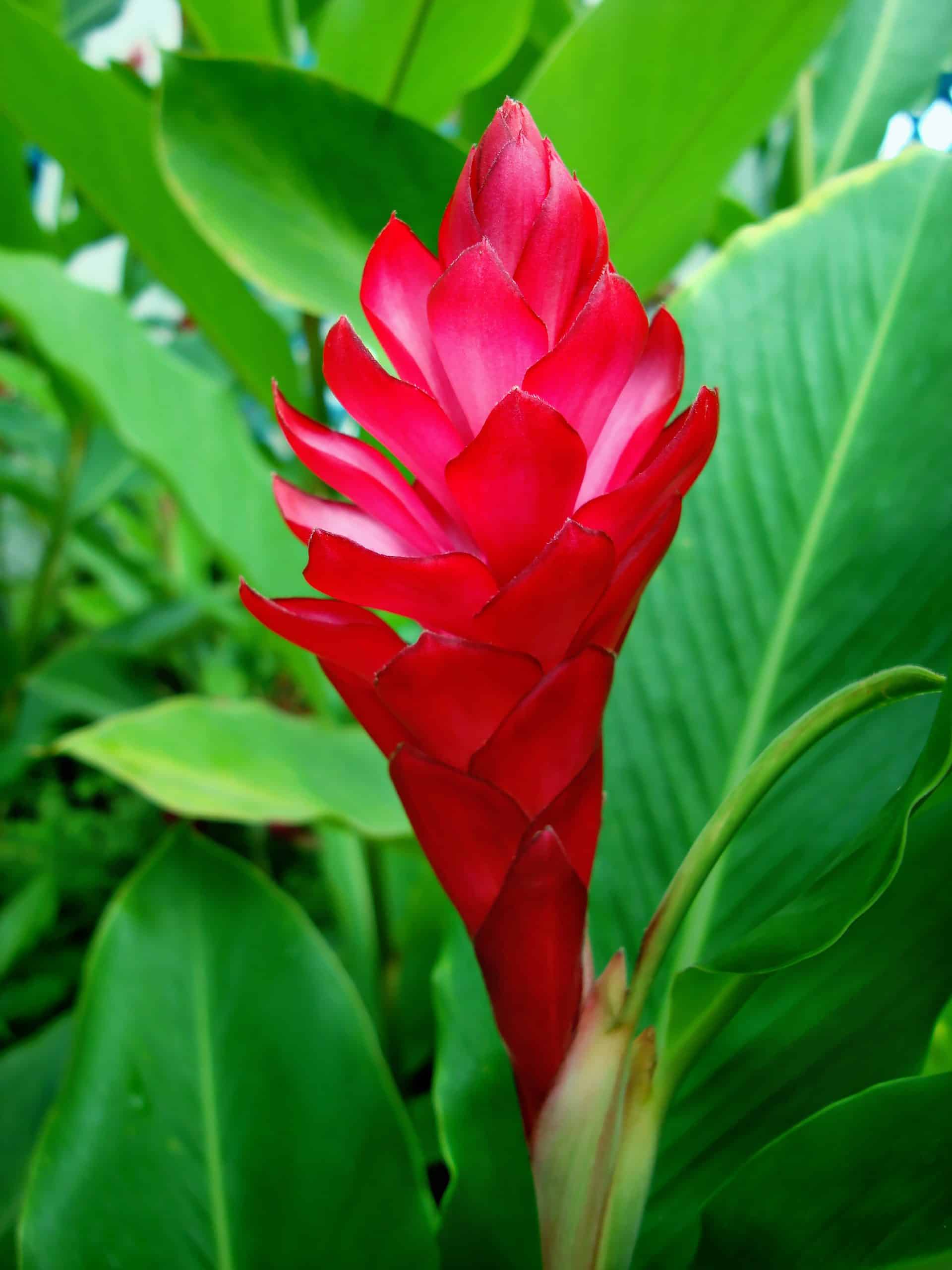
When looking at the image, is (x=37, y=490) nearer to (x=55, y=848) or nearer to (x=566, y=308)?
(x=55, y=848)

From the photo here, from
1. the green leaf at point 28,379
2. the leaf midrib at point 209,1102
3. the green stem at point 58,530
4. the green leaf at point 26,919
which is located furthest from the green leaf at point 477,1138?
the green leaf at point 28,379

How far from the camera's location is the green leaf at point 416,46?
62 centimetres

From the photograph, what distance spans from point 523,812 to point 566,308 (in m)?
0.16

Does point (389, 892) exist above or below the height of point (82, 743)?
below

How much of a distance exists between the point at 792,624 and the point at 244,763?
1.25 feet

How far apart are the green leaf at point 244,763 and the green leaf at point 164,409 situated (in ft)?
0.42

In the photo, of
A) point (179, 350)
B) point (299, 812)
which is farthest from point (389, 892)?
point (179, 350)

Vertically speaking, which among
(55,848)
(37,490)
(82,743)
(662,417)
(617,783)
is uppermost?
(662,417)

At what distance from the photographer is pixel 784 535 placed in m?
0.55

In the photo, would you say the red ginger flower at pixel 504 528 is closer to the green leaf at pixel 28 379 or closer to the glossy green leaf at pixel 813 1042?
the glossy green leaf at pixel 813 1042

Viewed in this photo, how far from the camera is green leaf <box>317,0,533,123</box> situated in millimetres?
625

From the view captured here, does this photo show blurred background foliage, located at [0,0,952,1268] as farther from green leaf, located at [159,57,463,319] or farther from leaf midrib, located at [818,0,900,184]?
leaf midrib, located at [818,0,900,184]

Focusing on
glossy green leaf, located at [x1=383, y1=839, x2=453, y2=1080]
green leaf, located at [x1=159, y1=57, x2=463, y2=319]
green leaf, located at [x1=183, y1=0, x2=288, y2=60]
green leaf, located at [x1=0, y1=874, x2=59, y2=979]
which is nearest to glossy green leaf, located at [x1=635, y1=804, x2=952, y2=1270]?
glossy green leaf, located at [x1=383, y1=839, x2=453, y2=1080]

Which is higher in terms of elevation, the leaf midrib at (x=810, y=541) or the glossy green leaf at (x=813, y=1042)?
the leaf midrib at (x=810, y=541)
